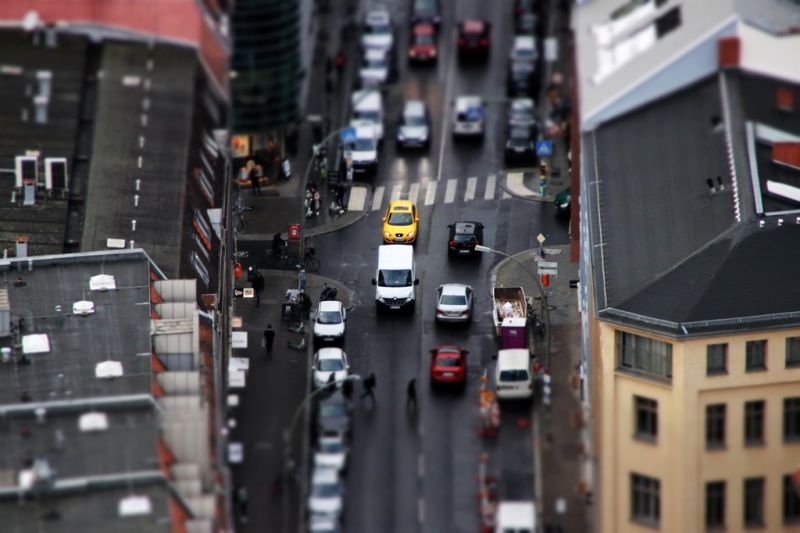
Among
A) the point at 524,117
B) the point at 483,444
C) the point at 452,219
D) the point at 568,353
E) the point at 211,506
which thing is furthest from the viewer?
the point at 524,117

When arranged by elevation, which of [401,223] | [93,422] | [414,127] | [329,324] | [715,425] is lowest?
[715,425]

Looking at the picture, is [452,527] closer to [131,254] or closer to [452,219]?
[131,254]

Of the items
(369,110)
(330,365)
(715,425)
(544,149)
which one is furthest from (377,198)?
(715,425)

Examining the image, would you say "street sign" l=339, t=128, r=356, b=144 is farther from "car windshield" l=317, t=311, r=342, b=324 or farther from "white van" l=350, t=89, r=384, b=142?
"car windshield" l=317, t=311, r=342, b=324

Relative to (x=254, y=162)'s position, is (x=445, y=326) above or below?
below

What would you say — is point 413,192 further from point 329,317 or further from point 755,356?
point 755,356

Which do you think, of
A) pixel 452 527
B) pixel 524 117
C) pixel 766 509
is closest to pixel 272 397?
pixel 452 527

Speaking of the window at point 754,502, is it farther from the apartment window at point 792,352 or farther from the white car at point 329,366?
the white car at point 329,366
